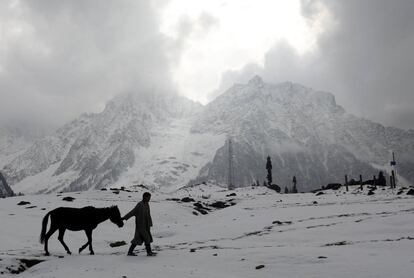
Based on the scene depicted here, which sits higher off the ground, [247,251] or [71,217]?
[71,217]

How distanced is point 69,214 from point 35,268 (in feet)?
15.8

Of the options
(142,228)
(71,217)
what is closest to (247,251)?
(142,228)

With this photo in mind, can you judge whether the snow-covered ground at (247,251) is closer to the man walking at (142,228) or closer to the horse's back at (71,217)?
the man walking at (142,228)

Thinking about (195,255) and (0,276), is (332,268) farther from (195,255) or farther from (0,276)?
(0,276)

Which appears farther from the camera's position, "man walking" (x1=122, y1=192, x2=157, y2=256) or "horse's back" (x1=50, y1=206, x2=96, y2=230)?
"horse's back" (x1=50, y1=206, x2=96, y2=230)

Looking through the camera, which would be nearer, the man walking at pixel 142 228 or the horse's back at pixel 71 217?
the man walking at pixel 142 228

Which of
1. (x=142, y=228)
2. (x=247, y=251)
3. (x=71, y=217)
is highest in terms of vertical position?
(x=71, y=217)

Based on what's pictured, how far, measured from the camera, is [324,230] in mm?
30203

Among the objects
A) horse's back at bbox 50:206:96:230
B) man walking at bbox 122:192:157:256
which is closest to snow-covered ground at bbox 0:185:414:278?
man walking at bbox 122:192:157:256

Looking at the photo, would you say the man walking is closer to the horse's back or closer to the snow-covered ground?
the snow-covered ground

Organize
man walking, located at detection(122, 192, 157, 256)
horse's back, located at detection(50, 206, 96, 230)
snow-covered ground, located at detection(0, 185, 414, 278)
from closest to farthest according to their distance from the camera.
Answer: snow-covered ground, located at detection(0, 185, 414, 278) → man walking, located at detection(122, 192, 157, 256) → horse's back, located at detection(50, 206, 96, 230)

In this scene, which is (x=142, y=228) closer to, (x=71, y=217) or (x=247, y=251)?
(x=71, y=217)

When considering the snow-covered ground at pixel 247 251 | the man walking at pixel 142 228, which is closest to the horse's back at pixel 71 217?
the snow-covered ground at pixel 247 251

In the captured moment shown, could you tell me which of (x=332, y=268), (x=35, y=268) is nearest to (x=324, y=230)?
(x=332, y=268)
